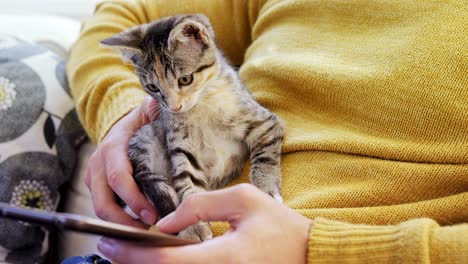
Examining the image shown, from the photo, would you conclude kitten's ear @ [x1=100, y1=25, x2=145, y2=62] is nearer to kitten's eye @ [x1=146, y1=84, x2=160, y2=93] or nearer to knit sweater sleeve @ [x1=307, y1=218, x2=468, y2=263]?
kitten's eye @ [x1=146, y1=84, x2=160, y2=93]

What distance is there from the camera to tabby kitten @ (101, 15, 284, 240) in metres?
1.03

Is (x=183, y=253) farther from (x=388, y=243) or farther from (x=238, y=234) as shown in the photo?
(x=388, y=243)

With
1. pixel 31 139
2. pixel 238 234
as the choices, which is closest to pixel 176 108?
pixel 238 234

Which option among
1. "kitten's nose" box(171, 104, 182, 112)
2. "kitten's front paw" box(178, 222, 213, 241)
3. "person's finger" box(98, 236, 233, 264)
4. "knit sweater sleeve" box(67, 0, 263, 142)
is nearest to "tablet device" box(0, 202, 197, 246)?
"person's finger" box(98, 236, 233, 264)

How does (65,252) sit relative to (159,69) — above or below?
below

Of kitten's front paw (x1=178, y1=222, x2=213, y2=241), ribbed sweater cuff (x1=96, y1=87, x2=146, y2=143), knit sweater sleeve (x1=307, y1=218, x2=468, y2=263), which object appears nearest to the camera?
Answer: knit sweater sleeve (x1=307, y1=218, x2=468, y2=263)

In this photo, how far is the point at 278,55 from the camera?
112 centimetres

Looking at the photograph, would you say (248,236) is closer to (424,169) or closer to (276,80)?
(424,169)

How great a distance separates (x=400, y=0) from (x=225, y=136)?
1.54ft

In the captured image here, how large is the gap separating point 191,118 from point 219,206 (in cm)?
38

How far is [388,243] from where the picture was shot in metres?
0.72

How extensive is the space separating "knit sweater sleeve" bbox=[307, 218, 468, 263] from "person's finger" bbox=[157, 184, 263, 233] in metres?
0.11

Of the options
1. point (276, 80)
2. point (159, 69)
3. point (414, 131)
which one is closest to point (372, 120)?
point (414, 131)

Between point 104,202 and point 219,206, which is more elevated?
point 219,206
